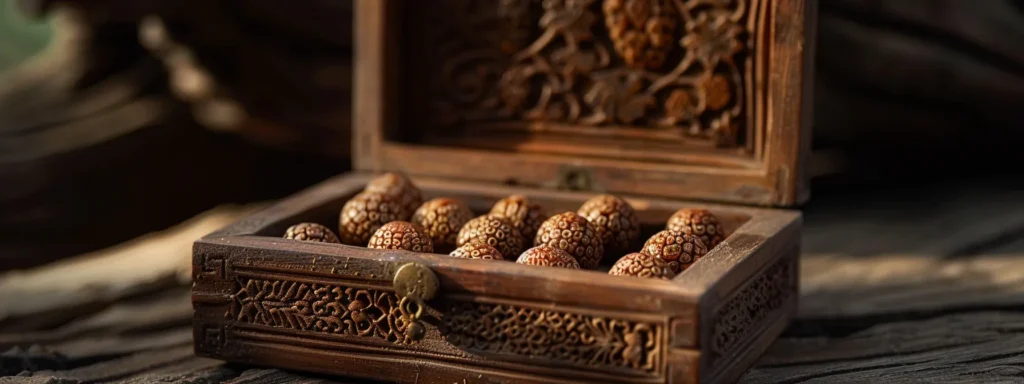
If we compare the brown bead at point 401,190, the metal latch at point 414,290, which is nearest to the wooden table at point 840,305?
the metal latch at point 414,290

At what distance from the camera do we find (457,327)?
7.15ft

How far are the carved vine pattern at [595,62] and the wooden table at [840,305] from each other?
0.56 meters

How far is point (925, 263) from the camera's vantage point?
129 inches

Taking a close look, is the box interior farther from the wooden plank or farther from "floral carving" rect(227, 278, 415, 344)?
the wooden plank

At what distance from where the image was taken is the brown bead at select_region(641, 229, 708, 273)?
2.30 m

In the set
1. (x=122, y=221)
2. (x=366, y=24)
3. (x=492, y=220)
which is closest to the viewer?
(x=492, y=220)

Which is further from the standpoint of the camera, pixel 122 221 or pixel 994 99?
pixel 122 221

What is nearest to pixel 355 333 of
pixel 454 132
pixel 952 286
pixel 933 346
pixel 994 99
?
pixel 454 132

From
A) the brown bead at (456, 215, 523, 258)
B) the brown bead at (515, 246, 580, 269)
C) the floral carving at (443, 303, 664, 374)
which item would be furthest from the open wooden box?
the brown bead at (456, 215, 523, 258)

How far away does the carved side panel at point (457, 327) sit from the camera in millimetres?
2057

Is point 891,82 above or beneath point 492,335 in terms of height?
above

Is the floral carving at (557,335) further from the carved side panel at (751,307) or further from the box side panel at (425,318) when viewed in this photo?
the carved side panel at (751,307)

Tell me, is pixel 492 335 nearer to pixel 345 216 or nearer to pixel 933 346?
pixel 345 216

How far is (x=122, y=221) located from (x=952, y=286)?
2.68 meters
